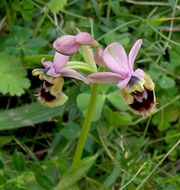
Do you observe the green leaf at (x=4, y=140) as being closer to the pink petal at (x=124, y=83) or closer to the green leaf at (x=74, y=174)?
the green leaf at (x=74, y=174)

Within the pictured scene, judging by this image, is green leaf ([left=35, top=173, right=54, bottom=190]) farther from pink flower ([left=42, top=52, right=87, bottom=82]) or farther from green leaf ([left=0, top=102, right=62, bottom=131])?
green leaf ([left=0, top=102, right=62, bottom=131])

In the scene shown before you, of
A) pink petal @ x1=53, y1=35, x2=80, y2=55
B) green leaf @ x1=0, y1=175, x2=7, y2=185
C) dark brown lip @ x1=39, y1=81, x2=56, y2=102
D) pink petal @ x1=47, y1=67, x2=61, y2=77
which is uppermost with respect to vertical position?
pink petal @ x1=53, y1=35, x2=80, y2=55

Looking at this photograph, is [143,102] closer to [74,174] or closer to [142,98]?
[142,98]

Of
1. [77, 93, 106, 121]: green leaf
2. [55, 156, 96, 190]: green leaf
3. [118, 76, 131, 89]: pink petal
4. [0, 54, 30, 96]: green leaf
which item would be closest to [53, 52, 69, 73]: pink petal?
[118, 76, 131, 89]: pink petal

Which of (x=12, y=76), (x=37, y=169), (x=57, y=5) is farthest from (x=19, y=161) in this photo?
(x=57, y=5)

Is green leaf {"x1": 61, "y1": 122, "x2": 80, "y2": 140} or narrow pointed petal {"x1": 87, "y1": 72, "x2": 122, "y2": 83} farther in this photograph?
green leaf {"x1": 61, "y1": 122, "x2": 80, "y2": 140}

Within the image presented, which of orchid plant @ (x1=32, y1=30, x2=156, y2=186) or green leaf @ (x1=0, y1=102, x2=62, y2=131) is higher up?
orchid plant @ (x1=32, y1=30, x2=156, y2=186)
